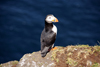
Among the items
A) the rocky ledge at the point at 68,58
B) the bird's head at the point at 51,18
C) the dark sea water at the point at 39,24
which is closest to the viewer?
the rocky ledge at the point at 68,58

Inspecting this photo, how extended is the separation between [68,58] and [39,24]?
27.6 m

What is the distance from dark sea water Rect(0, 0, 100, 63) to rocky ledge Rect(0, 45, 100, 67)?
22774 millimetres

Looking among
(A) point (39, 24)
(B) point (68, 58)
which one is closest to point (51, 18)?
(B) point (68, 58)

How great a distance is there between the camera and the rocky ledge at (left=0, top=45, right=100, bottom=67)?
8477mm

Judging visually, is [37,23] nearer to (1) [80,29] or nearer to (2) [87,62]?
(1) [80,29]

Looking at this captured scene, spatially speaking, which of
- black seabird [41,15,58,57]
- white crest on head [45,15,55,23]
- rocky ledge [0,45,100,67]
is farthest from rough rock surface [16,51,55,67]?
white crest on head [45,15,55,23]

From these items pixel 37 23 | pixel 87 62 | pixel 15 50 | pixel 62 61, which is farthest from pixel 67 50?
pixel 37 23

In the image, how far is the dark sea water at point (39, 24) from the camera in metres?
33.2

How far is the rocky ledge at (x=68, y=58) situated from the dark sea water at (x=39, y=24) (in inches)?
897

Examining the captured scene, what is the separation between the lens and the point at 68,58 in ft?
29.1

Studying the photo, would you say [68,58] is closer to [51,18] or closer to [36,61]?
[36,61]

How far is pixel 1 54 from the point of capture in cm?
3303

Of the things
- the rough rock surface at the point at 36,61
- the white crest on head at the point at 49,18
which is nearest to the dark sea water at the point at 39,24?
the rough rock surface at the point at 36,61

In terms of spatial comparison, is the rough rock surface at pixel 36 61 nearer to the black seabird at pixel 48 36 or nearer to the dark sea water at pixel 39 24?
the black seabird at pixel 48 36
